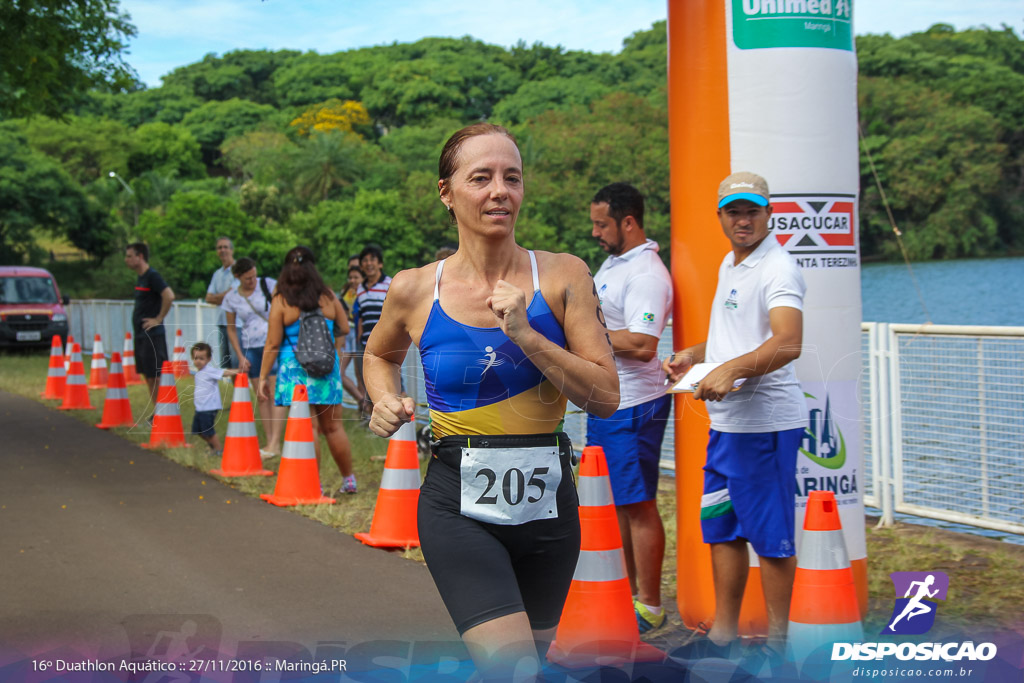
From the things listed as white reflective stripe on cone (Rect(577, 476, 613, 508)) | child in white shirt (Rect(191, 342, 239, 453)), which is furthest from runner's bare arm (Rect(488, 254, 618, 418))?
child in white shirt (Rect(191, 342, 239, 453))

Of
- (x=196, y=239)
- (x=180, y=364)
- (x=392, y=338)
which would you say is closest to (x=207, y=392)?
(x=180, y=364)

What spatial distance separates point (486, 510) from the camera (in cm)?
274

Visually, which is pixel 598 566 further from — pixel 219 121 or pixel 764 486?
pixel 219 121

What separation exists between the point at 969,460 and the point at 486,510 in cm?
487

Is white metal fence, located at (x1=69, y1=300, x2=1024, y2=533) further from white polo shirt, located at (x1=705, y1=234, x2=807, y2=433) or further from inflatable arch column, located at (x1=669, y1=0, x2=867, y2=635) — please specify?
white polo shirt, located at (x1=705, y1=234, x2=807, y2=433)

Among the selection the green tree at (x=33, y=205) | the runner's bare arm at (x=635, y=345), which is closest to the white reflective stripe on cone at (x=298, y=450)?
the runner's bare arm at (x=635, y=345)

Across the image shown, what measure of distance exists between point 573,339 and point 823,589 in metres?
1.58

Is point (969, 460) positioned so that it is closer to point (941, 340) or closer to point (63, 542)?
point (941, 340)

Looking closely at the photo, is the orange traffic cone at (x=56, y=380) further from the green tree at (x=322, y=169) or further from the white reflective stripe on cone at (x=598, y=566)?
the green tree at (x=322, y=169)

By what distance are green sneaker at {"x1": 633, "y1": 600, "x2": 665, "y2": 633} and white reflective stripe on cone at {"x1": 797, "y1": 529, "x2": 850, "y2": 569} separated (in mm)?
1391

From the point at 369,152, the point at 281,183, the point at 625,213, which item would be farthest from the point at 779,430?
the point at 369,152

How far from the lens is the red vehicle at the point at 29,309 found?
80.7 ft

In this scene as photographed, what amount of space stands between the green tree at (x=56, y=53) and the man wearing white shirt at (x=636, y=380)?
32.7 feet

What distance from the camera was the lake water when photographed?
31953 millimetres
